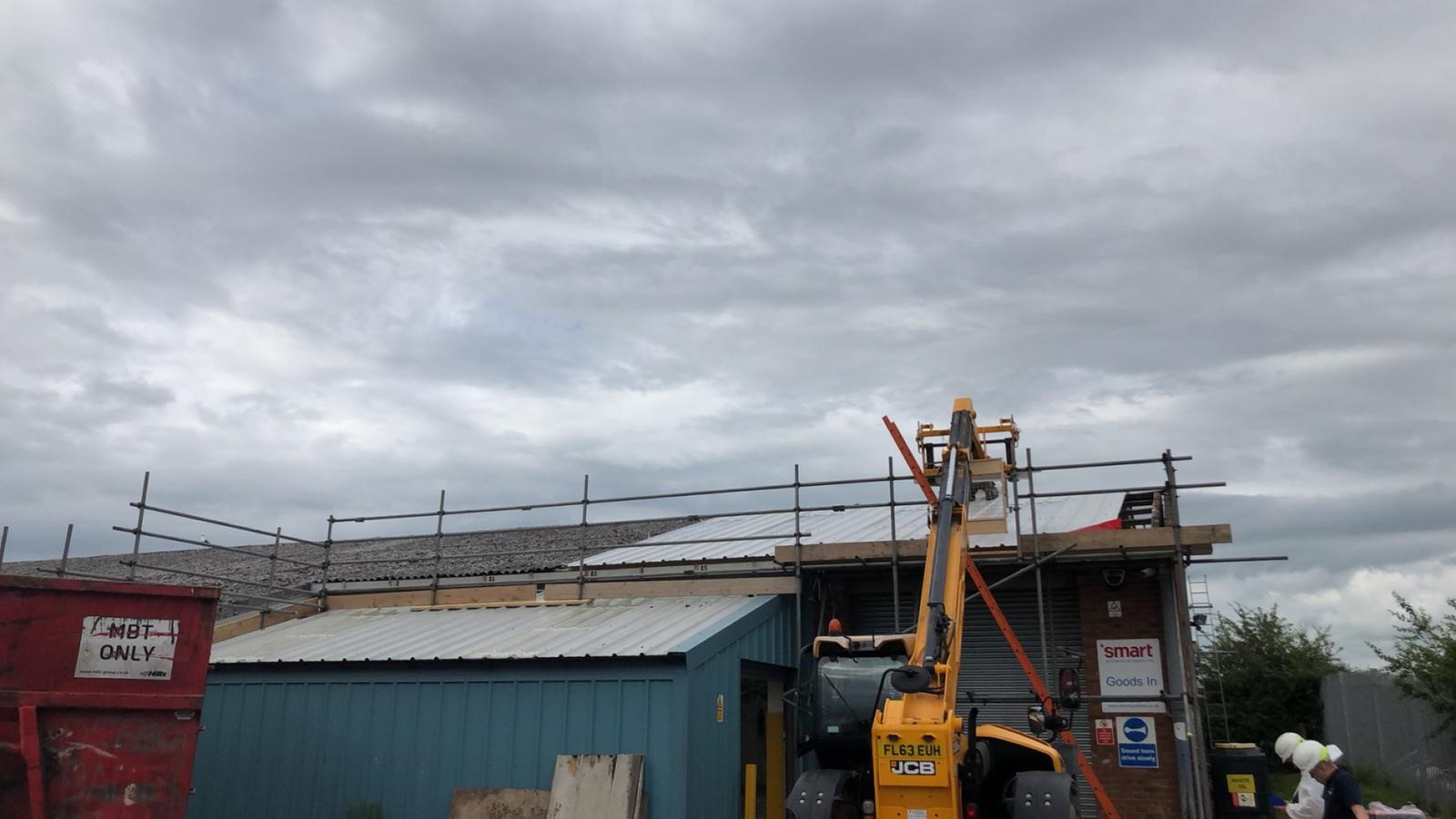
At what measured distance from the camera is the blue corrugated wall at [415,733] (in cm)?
1193

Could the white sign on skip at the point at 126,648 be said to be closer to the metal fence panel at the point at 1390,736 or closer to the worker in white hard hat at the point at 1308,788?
the worker in white hard hat at the point at 1308,788

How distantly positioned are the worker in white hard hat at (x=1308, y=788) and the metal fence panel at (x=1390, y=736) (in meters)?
14.8

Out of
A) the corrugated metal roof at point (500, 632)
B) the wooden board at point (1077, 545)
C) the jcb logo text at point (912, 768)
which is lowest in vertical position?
the jcb logo text at point (912, 768)

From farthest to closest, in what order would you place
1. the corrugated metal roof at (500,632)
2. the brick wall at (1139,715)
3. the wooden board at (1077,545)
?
the brick wall at (1139,715), the wooden board at (1077,545), the corrugated metal roof at (500,632)

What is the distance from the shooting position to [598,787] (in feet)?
38.5

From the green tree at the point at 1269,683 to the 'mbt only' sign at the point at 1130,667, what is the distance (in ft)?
45.0

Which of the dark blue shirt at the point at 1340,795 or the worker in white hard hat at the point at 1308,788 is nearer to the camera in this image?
the dark blue shirt at the point at 1340,795

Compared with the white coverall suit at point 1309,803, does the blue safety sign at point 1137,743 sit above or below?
above

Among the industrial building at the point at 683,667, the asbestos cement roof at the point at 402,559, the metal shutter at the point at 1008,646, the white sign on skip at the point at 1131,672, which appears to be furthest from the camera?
the asbestos cement roof at the point at 402,559

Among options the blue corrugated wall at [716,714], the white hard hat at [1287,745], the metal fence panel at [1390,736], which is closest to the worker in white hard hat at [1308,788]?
the white hard hat at [1287,745]

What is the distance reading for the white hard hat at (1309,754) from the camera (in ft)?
27.7

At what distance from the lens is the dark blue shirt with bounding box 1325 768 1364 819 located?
776 centimetres

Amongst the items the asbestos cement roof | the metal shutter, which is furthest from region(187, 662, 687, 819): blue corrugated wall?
the metal shutter

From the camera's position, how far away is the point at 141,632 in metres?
9.94
